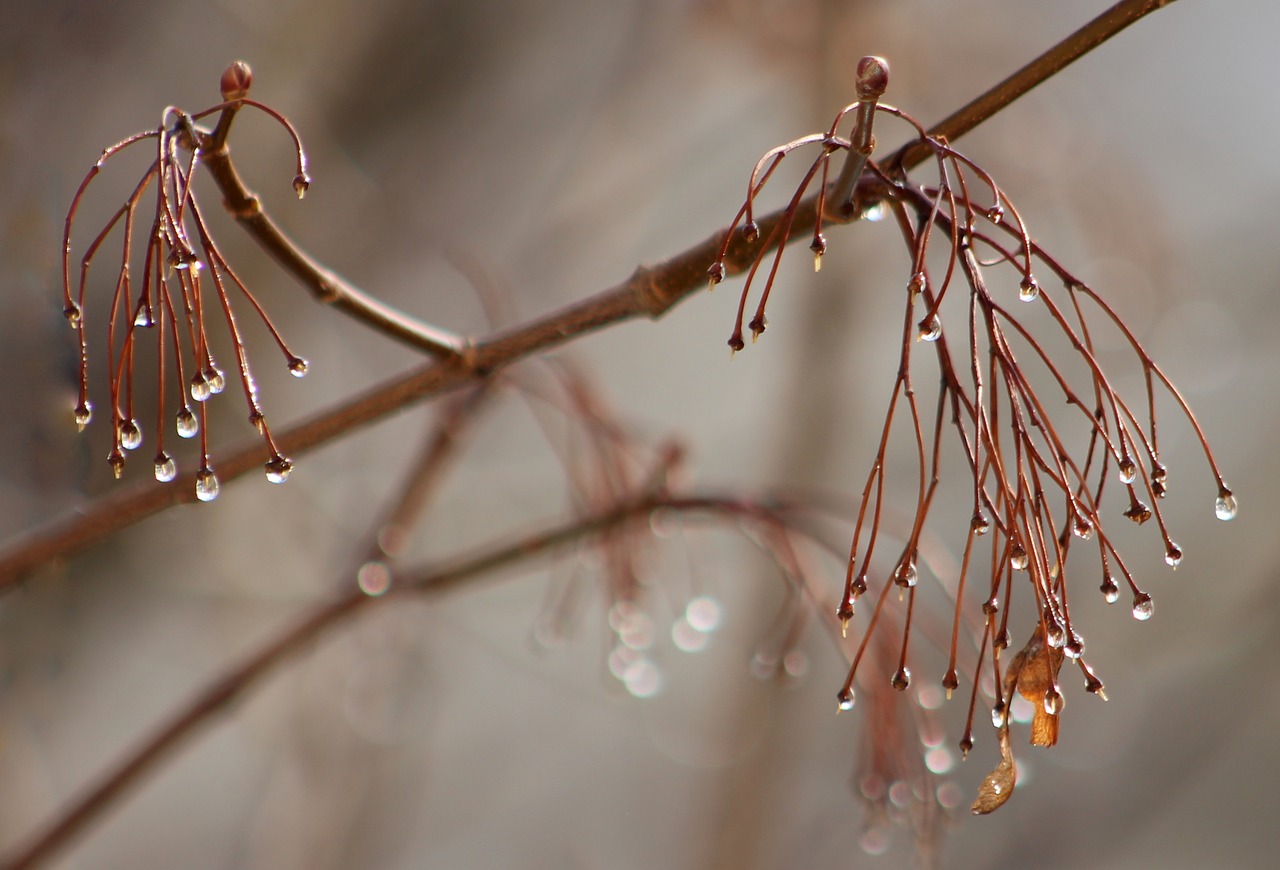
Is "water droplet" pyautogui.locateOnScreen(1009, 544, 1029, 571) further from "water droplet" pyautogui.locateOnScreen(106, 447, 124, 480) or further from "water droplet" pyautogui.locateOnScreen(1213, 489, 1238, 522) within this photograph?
"water droplet" pyautogui.locateOnScreen(106, 447, 124, 480)

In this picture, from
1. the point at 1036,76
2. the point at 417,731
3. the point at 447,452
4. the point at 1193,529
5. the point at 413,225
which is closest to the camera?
the point at 1036,76

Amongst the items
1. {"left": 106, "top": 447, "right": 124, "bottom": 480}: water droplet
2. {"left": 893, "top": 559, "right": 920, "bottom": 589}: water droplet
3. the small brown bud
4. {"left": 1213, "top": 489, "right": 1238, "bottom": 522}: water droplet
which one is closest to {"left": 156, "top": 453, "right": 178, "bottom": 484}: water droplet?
{"left": 106, "top": 447, "right": 124, "bottom": 480}: water droplet

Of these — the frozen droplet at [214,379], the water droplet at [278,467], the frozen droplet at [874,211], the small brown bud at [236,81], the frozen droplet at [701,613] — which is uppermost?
the frozen droplet at [701,613]

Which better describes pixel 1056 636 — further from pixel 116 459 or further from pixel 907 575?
pixel 116 459

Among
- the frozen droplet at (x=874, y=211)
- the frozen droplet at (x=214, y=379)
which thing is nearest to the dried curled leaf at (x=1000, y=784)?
the frozen droplet at (x=874, y=211)

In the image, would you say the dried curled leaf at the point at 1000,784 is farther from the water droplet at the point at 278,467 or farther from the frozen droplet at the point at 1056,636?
the water droplet at the point at 278,467

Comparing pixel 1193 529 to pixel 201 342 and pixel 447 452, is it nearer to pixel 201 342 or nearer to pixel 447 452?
pixel 447 452

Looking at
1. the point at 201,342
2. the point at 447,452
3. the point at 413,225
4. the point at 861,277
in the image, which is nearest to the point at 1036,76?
the point at 201,342
